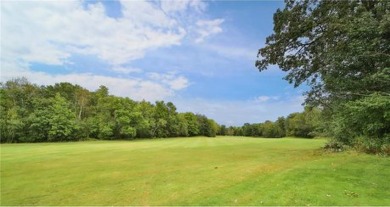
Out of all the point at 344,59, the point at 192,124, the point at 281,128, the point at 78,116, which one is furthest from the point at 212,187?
the point at 281,128

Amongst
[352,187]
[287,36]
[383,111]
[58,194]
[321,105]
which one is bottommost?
[58,194]

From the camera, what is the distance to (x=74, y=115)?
196 feet

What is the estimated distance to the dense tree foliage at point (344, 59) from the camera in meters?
14.6

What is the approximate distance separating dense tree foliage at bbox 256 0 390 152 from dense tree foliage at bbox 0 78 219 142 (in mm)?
A: 46838

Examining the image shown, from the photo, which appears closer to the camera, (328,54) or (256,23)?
(328,54)

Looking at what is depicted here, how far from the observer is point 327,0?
63.0 ft

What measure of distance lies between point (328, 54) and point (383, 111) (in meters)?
5.43

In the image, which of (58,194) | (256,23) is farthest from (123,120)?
(58,194)

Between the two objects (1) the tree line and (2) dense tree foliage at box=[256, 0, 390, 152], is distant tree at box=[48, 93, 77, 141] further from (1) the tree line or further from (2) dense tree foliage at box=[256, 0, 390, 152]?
(2) dense tree foliage at box=[256, 0, 390, 152]

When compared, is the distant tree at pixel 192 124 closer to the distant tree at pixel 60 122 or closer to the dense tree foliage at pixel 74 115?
the dense tree foliage at pixel 74 115

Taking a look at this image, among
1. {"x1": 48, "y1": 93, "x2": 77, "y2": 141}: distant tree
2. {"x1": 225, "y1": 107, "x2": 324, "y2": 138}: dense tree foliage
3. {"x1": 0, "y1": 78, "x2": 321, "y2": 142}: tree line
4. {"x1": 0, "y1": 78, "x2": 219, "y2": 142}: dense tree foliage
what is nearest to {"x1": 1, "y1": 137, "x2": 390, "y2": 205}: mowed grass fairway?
{"x1": 0, "y1": 78, "x2": 321, "y2": 142}: tree line

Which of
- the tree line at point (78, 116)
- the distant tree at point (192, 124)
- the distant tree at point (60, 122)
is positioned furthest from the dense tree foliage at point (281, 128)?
the distant tree at point (60, 122)

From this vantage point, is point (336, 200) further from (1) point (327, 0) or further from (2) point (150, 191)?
(1) point (327, 0)

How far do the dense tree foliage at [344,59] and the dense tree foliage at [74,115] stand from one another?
46838 mm
